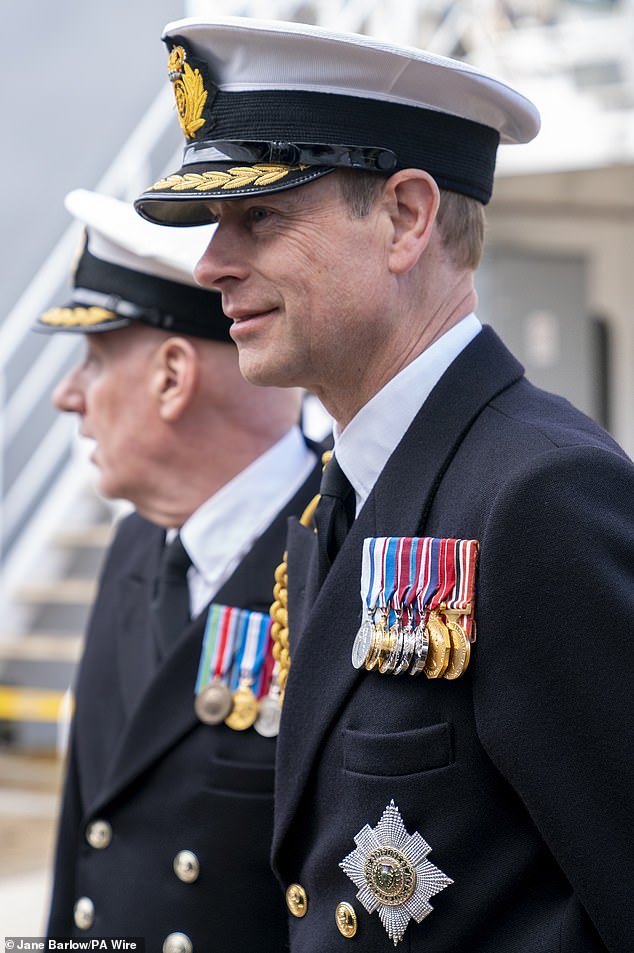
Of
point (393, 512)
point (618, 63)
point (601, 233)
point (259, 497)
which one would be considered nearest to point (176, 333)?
point (259, 497)

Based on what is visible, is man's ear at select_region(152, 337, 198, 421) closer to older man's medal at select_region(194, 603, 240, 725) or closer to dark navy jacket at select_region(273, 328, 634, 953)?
older man's medal at select_region(194, 603, 240, 725)

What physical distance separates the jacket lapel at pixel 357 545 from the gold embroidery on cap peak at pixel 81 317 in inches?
39.1

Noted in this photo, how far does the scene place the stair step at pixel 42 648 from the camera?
25.5 ft

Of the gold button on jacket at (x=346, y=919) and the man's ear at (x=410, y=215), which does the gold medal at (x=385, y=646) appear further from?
the man's ear at (x=410, y=215)

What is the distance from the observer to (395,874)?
5.13 feet

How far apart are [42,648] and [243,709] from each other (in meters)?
5.87

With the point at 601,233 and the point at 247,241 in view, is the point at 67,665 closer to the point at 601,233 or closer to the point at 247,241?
the point at 601,233

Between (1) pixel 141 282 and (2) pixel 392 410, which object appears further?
(1) pixel 141 282

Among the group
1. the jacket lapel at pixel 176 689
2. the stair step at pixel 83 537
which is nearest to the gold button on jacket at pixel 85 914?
the jacket lapel at pixel 176 689

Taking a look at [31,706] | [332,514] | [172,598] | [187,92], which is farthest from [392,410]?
[31,706]

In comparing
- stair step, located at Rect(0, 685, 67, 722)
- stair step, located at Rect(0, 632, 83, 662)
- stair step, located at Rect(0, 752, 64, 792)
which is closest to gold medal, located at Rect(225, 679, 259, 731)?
stair step, located at Rect(0, 752, 64, 792)

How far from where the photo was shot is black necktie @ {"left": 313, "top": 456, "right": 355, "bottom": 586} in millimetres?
1837

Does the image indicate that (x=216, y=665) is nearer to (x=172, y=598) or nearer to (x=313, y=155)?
(x=172, y=598)

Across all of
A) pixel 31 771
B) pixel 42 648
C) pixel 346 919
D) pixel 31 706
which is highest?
pixel 346 919
